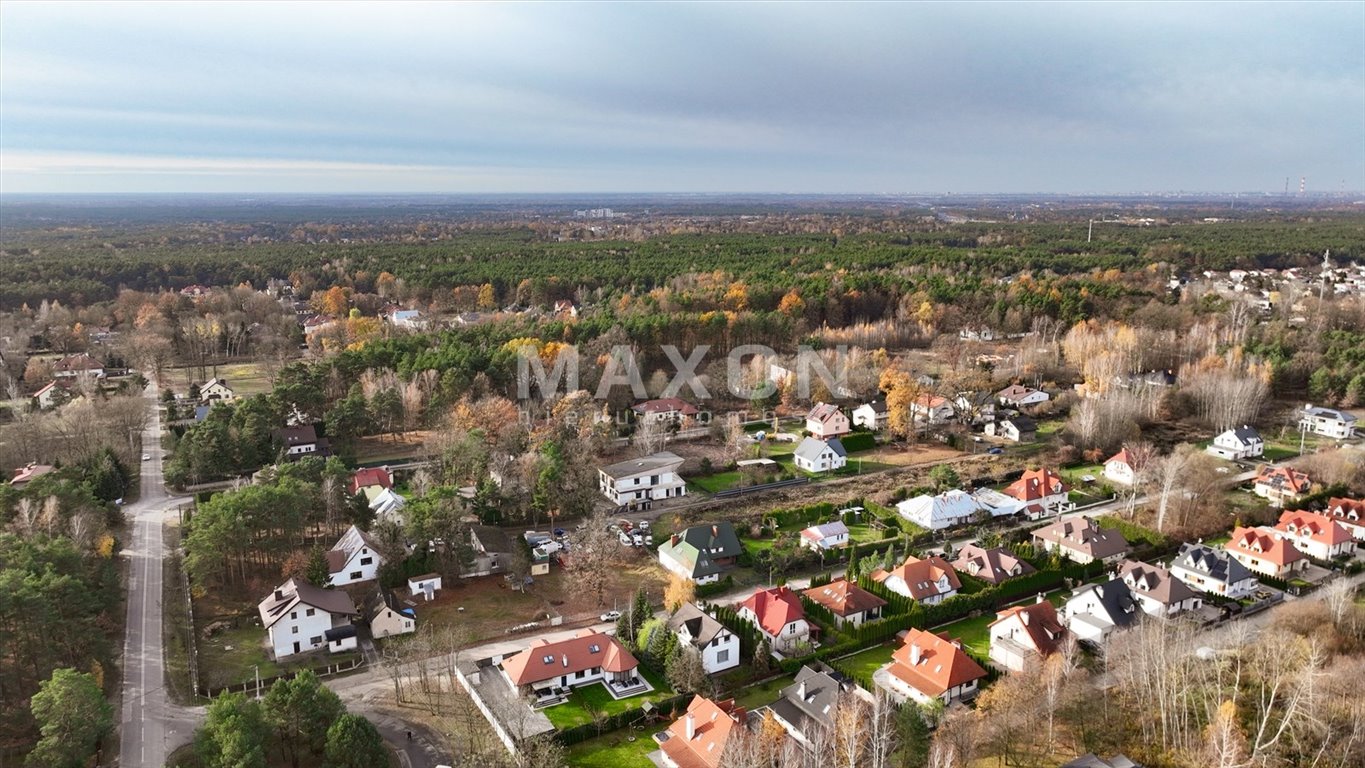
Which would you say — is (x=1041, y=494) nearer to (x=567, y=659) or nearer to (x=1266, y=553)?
(x=1266, y=553)

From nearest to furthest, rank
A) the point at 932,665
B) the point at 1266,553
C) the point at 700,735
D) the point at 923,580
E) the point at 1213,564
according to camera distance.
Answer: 1. the point at 700,735
2. the point at 932,665
3. the point at 923,580
4. the point at 1213,564
5. the point at 1266,553

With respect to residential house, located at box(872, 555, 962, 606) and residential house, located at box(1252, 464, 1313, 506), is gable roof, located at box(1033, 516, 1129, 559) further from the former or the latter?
residential house, located at box(1252, 464, 1313, 506)

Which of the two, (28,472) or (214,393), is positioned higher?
(28,472)

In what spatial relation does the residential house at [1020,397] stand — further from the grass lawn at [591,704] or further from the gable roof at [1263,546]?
the grass lawn at [591,704]

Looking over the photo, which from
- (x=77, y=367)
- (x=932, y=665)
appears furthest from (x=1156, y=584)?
(x=77, y=367)

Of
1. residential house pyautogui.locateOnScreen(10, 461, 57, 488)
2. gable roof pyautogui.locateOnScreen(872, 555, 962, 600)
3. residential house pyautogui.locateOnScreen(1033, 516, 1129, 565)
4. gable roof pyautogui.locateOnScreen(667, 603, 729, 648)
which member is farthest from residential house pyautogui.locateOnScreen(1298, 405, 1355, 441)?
residential house pyautogui.locateOnScreen(10, 461, 57, 488)
